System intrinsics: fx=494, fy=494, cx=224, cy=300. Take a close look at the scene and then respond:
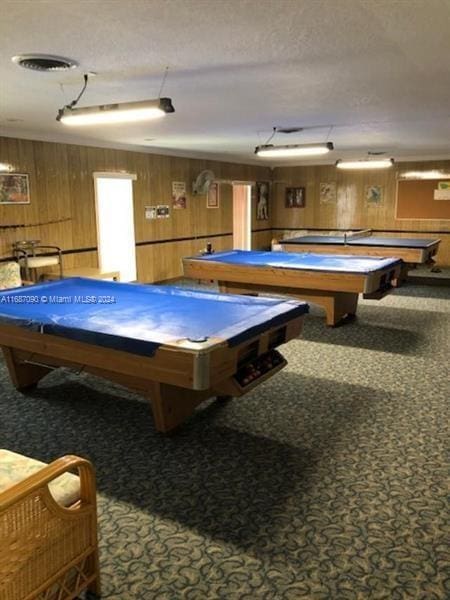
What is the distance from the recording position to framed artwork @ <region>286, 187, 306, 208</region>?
38.4 ft

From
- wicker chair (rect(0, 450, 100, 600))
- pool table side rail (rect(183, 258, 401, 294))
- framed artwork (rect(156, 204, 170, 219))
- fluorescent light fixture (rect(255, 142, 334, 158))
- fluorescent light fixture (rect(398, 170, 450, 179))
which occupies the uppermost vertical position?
fluorescent light fixture (rect(255, 142, 334, 158))

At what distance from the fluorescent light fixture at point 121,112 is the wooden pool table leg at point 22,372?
6.05ft

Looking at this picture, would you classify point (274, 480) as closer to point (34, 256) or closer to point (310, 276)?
point (310, 276)

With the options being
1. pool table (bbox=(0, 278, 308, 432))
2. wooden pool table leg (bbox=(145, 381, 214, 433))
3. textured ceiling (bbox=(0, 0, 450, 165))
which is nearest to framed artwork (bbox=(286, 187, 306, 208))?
textured ceiling (bbox=(0, 0, 450, 165))

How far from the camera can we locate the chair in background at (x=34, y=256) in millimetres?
6215

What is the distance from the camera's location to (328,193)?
37.3 feet

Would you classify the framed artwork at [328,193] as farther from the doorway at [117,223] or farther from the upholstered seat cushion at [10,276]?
the upholstered seat cushion at [10,276]

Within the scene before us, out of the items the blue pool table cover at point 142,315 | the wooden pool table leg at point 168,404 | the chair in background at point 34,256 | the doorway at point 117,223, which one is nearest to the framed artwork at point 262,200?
the doorway at point 117,223

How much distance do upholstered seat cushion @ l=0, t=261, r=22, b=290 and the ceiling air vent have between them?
3130mm

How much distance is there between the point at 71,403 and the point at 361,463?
2.16m

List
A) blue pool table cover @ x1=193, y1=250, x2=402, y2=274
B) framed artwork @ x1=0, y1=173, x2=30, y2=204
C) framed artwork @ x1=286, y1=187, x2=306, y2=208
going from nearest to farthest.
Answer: blue pool table cover @ x1=193, y1=250, x2=402, y2=274 → framed artwork @ x1=0, y1=173, x2=30, y2=204 → framed artwork @ x1=286, y1=187, x2=306, y2=208

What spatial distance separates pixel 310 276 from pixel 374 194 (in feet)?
19.5

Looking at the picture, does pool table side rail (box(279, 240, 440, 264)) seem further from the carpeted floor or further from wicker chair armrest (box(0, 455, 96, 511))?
wicker chair armrest (box(0, 455, 96, 511))

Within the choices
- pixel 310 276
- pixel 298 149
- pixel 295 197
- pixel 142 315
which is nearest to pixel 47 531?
pixel 142 315
